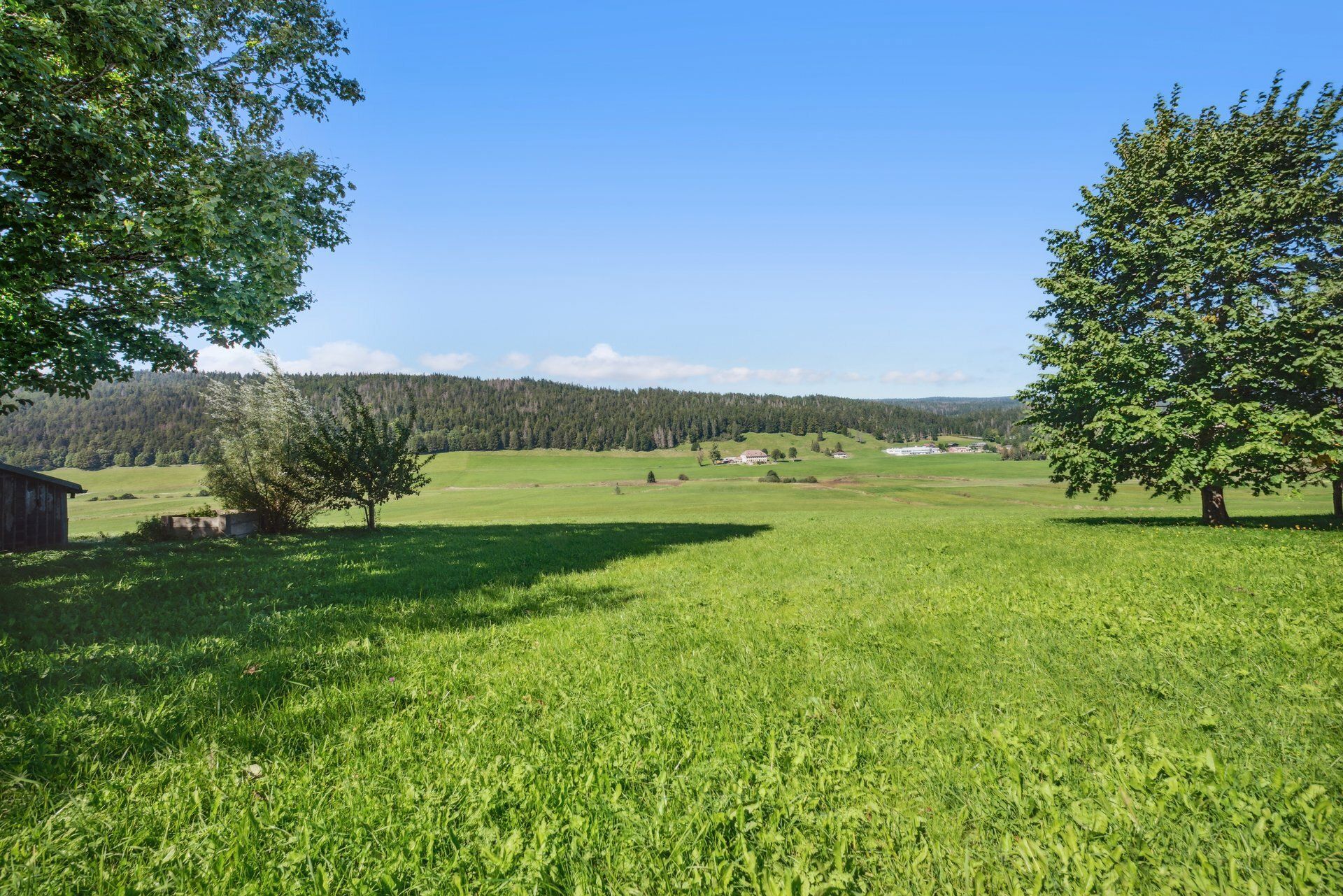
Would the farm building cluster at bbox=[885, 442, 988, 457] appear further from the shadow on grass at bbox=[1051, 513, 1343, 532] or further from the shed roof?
the shed roof

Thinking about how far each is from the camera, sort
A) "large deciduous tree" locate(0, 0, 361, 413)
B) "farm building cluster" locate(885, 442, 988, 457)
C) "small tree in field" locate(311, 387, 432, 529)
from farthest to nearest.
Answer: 1. "farm building cluster" locate(885, 442, 988, 457)
2. "small tree in field" locate(311, 387, 432, 529)
3. "large deciduous tree" locate(0, 0, 361, 413)

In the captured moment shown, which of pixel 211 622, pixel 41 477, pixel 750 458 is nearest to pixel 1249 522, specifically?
pixel 211 622

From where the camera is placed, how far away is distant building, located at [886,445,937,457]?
17000 cm

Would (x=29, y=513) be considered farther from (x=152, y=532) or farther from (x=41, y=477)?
(x=152, y=532)

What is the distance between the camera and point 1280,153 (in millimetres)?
20156

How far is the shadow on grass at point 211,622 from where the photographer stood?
4945 mm

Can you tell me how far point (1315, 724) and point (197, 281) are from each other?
62.7 feet

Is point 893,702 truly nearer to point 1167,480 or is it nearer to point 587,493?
point 1167,480

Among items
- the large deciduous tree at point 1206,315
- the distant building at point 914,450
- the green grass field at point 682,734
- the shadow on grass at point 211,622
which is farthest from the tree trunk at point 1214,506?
the distant building at point 914,450

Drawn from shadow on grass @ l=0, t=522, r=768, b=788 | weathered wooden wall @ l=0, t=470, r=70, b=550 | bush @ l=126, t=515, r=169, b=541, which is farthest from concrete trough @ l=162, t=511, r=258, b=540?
weathered wooden wall @ l=0, t=470, r=70, b=550

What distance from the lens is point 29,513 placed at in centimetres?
2539

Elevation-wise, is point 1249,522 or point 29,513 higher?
point 29,513

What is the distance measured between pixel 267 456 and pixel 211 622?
2027 cm

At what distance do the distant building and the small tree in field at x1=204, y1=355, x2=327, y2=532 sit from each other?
164824mm
